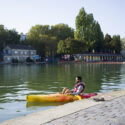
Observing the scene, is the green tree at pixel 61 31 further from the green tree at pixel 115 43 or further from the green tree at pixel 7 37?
the green tree at pixel 115 43

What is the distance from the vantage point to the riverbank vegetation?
89.5 m

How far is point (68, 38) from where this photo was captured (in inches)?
3551

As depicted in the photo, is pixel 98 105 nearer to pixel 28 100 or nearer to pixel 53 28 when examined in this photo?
pixel 28 100

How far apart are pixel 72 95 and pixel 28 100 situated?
254 centimetres

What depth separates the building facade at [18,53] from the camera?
90625mm

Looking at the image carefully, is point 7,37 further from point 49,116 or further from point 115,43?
point 49,116

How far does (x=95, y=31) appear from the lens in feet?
305

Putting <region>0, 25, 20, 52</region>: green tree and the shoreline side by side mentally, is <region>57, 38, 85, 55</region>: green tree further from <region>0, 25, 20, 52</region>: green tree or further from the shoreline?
the shoreline

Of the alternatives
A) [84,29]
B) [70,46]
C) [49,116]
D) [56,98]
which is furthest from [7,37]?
[49,116]

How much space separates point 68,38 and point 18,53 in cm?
2026

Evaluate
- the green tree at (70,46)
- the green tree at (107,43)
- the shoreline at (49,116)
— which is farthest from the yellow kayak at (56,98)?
the green tree at (107,43)

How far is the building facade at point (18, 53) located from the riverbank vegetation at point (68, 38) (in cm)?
268

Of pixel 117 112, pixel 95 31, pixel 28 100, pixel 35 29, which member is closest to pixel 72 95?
pixel 28 100

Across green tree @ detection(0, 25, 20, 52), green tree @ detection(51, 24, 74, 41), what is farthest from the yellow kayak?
green tree @ detection(51, 24, 74, 41)
